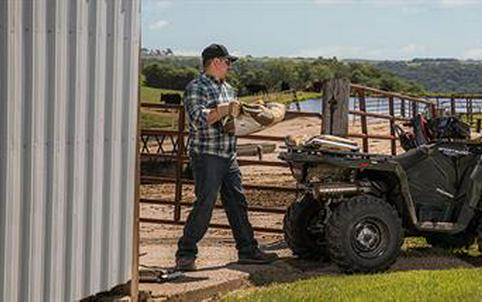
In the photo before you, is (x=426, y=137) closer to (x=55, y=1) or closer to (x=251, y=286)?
(x=251, y=286)

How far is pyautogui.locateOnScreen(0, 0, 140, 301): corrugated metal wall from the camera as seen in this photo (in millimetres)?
5121

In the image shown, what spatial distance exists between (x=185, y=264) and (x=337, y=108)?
3.54 m

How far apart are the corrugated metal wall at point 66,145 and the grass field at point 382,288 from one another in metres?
1.36

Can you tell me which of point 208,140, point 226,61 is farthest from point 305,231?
point 226,61

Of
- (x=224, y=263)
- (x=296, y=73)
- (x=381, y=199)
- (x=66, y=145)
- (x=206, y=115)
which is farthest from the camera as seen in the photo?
(x=296, y=73)

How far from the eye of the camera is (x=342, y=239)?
27.5 ft

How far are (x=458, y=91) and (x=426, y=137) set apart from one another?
35.5 meters

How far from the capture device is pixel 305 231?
30.0ft

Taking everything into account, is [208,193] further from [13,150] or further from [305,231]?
[13,150]

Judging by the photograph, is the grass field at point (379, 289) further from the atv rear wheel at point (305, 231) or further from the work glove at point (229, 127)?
the work glove at point (229, 127)

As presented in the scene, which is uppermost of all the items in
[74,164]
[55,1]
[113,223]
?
[55,1]

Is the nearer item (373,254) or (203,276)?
(203,276)

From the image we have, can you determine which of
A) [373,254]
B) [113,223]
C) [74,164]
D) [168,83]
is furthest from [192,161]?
[168,83]

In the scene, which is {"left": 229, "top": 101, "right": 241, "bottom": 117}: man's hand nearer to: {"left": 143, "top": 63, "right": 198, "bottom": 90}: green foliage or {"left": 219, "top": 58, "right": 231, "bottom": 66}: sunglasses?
{"left": 219, "top": 58, "right": 231, "bottom": 66}: sunglasses
